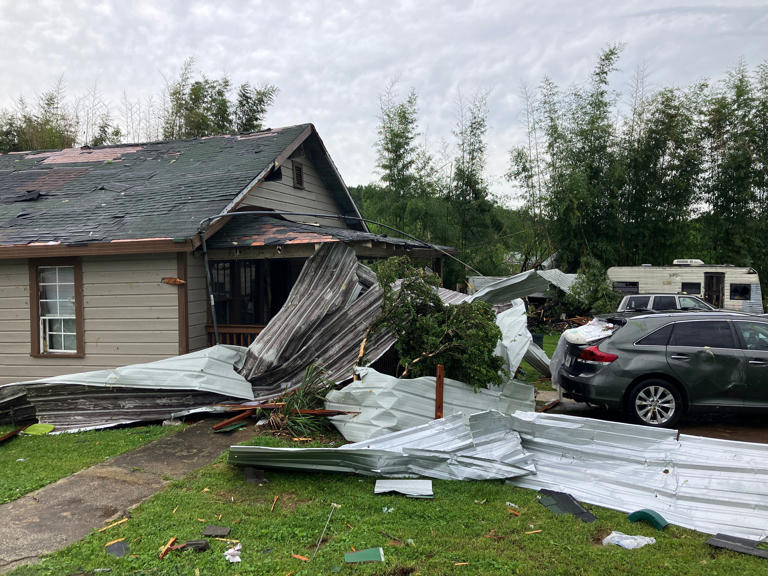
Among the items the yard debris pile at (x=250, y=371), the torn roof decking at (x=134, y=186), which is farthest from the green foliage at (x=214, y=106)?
the yard debris pile at (x=250, y=371)

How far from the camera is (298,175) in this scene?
39.3 feet

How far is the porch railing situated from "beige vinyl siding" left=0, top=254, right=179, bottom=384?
0.62 m

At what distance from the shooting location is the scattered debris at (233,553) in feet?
11.4

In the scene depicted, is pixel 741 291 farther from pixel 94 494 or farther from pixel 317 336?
pixel 94 494

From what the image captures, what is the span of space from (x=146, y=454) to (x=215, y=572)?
105 inches

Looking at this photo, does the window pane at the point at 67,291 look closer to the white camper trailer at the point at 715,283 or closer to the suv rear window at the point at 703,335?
the suv rear window at the point at 703,335

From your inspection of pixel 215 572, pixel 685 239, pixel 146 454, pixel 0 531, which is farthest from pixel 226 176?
pixel 685 239

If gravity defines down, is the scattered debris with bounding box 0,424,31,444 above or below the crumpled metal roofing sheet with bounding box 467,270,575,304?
below

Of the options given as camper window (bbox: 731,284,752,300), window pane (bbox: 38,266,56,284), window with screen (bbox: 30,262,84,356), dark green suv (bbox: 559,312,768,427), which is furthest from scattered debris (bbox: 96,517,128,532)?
camper window (bbox: 731,284,752,300)

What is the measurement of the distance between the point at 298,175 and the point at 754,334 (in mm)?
Answer: 8873

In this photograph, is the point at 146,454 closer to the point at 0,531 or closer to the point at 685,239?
the point at 0,531

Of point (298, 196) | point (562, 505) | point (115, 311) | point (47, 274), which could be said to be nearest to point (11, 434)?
point (115, 311)

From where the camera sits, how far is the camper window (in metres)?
16.0

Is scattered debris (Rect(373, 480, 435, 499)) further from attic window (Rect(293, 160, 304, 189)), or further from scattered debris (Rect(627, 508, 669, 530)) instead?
attic window (Rect(293, 160, 304, 189))
